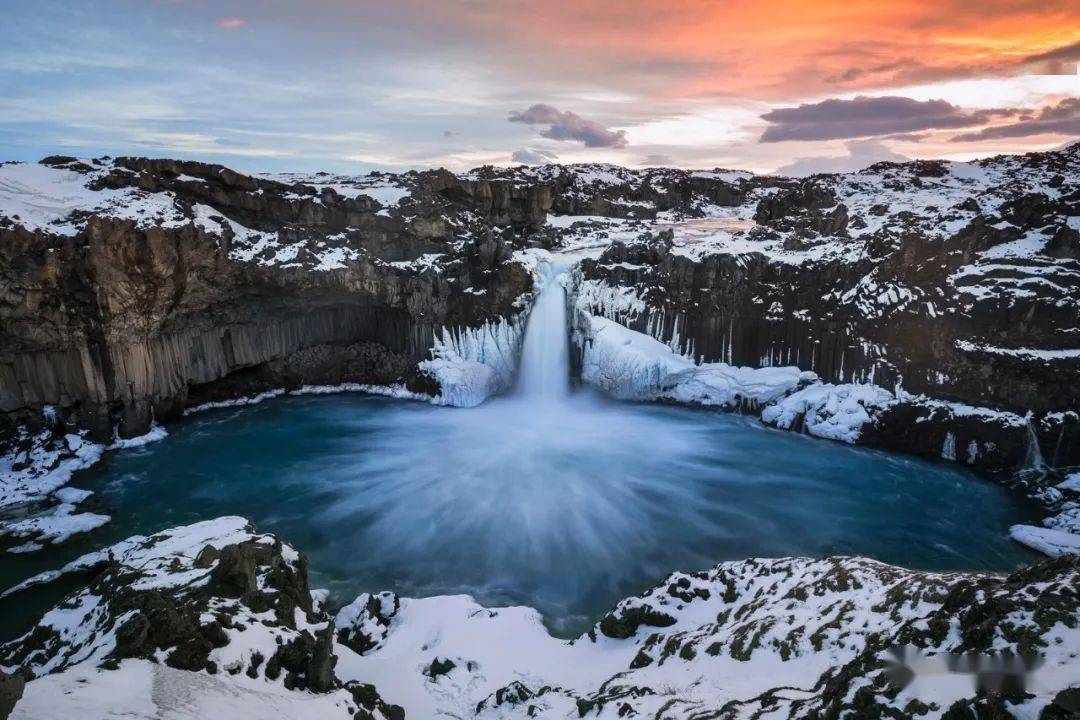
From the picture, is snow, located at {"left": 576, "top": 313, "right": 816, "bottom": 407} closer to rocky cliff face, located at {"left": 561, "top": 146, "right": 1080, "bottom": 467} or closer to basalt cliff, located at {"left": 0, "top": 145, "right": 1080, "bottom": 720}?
basalt cliff, located at {"left": 0, "top": 145, "right": 1080, "bottom": 720}

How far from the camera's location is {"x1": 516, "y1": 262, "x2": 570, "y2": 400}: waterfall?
120 ft

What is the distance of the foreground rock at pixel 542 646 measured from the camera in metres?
7.66

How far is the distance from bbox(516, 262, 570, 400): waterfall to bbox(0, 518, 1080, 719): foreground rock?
801 inches

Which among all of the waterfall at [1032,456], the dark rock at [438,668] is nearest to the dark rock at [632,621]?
the dark rock at [438,668]

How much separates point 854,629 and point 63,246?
32.9 m

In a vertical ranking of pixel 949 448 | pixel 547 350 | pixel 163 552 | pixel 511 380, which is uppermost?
pixel 547 350

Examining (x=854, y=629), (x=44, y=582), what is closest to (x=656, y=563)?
(x=854, y=629)

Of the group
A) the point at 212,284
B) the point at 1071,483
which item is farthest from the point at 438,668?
the point at 212,284

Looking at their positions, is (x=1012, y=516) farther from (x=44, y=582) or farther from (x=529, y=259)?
(x=44, y=582)

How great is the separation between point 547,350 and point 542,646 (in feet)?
76.3

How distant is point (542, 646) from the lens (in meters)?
15.5

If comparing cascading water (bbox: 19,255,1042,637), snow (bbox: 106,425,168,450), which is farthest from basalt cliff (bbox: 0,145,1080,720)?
cascading water (bbox: 19,255,1042,637)

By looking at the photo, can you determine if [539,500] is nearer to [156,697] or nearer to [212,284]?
[156,697]

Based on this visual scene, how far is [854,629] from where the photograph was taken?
11.0 metres
